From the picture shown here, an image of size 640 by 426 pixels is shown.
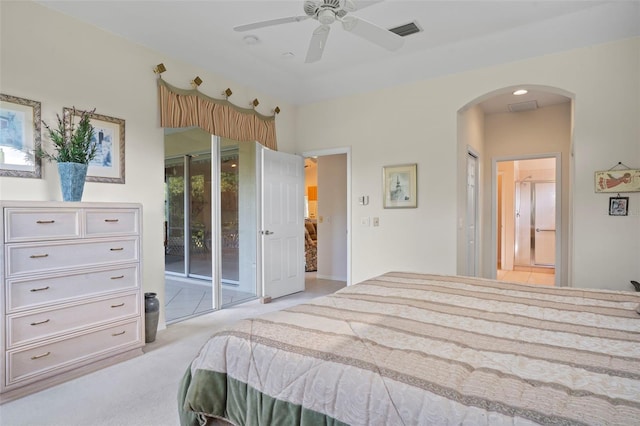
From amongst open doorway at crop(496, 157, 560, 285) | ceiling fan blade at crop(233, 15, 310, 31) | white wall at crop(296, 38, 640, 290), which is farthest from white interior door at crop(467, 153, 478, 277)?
ceiling fan blade at crop(233, 15, 310, 31)

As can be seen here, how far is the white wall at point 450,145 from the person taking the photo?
3.20 m

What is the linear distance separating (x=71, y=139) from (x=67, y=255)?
2.96 feet

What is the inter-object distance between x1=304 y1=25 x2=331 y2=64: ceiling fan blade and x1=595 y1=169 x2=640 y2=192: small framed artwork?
2.87 m

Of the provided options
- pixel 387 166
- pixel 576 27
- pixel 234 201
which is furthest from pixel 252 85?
pixel 576 27

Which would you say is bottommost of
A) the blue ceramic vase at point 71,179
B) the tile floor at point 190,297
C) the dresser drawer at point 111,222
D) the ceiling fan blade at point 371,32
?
the tile floor at point 190,297

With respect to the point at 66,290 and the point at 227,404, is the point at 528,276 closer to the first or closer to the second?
the point at 227,404

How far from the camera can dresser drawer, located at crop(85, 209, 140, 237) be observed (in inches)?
101

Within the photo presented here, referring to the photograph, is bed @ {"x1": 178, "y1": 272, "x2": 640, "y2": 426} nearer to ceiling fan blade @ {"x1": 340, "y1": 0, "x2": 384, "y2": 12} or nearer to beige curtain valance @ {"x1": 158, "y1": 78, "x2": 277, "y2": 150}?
ceiling fan blade @ {"x1": 340, "y1": 0, "x2": 384, "y2": 12}

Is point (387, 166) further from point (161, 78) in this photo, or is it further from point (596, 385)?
point (596, 385)

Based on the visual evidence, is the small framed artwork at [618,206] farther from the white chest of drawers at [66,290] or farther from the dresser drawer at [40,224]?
the dresser drawer at [40,224]

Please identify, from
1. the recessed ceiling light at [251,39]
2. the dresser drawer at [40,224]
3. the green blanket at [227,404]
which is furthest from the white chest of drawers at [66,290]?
the recessed ceiling light at [251,39]

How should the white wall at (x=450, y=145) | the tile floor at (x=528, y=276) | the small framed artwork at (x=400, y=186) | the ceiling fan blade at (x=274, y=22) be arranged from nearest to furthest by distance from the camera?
the ceiling fan blade at (x=274, y=22) < the white wall at (x=450, y=145) < the small framed artwork at (x=400, y=186) < the tile floor at (x=528, y=276)

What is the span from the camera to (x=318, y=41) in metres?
2.54

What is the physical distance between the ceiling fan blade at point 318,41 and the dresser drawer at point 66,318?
2433mm
